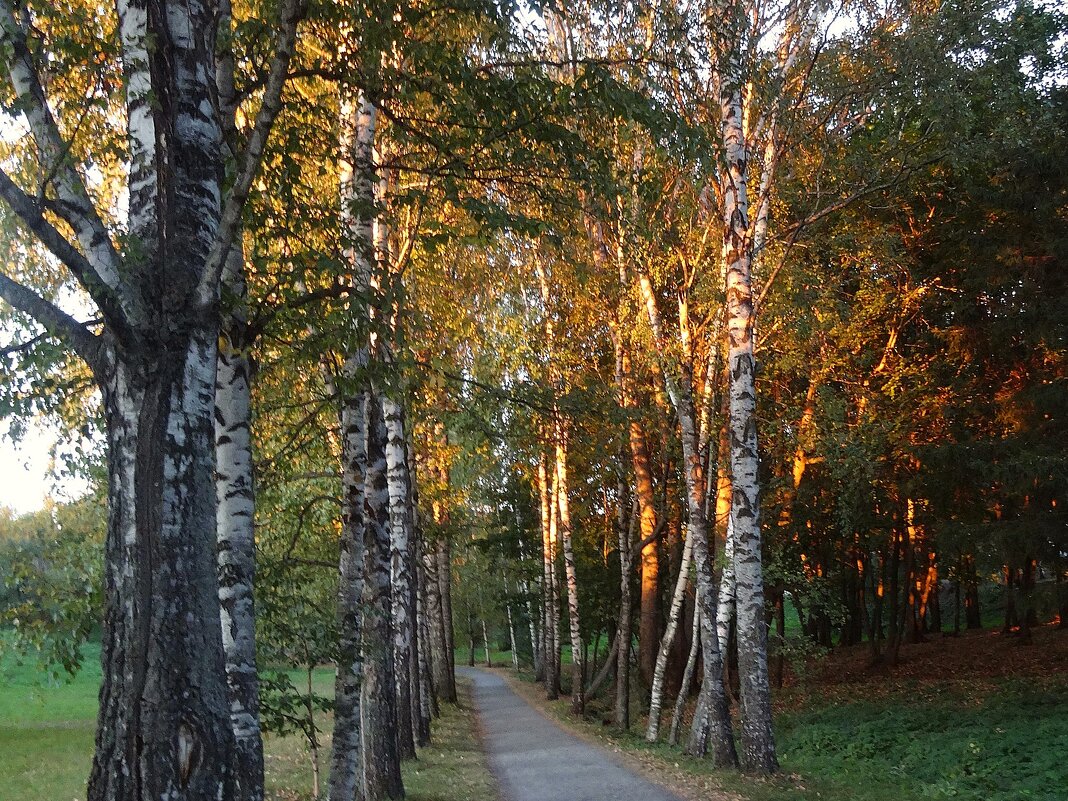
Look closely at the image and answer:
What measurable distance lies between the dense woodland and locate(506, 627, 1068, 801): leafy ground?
1161 mm

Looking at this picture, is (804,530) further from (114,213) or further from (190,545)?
(190,545)

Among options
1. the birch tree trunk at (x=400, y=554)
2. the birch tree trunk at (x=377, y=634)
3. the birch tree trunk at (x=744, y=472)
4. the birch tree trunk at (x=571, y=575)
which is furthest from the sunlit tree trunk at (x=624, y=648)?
the birch tree trunk at (x=377, y=634)

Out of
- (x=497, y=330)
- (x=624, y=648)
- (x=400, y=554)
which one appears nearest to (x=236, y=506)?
(x=400, y=554)

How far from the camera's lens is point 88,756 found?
2456 centimetres

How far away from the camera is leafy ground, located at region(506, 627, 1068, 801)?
12.3 meters

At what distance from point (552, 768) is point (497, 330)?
7716mm

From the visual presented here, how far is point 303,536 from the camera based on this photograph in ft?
40.7

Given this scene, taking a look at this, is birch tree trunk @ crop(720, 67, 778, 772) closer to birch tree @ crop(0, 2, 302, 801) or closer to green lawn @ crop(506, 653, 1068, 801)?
green lawn @ crop(506, 653, 1068, 801)

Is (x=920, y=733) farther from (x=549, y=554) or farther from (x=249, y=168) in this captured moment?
(x=249, y=168)

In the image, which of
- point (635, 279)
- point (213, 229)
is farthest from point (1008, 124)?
point (213, 229)

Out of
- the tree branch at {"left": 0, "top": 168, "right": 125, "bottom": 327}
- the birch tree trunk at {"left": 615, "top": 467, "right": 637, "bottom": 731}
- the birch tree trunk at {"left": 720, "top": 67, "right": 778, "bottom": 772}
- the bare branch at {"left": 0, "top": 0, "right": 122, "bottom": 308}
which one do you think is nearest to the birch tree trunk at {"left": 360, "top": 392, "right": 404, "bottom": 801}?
the bare branch at {"left": 0, "top": 0, "right": 122, "bottom": 308}

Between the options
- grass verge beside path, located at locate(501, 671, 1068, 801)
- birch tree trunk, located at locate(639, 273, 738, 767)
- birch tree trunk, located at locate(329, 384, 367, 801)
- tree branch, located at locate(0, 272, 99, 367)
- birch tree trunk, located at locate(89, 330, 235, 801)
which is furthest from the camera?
birch tree trunk, located at locate(639, 273, 738, 767)

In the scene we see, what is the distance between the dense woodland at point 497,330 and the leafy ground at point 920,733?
1161mm

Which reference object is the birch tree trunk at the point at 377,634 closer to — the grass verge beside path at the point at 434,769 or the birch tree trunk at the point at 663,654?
the grass verge beside path at the point at 434,769
